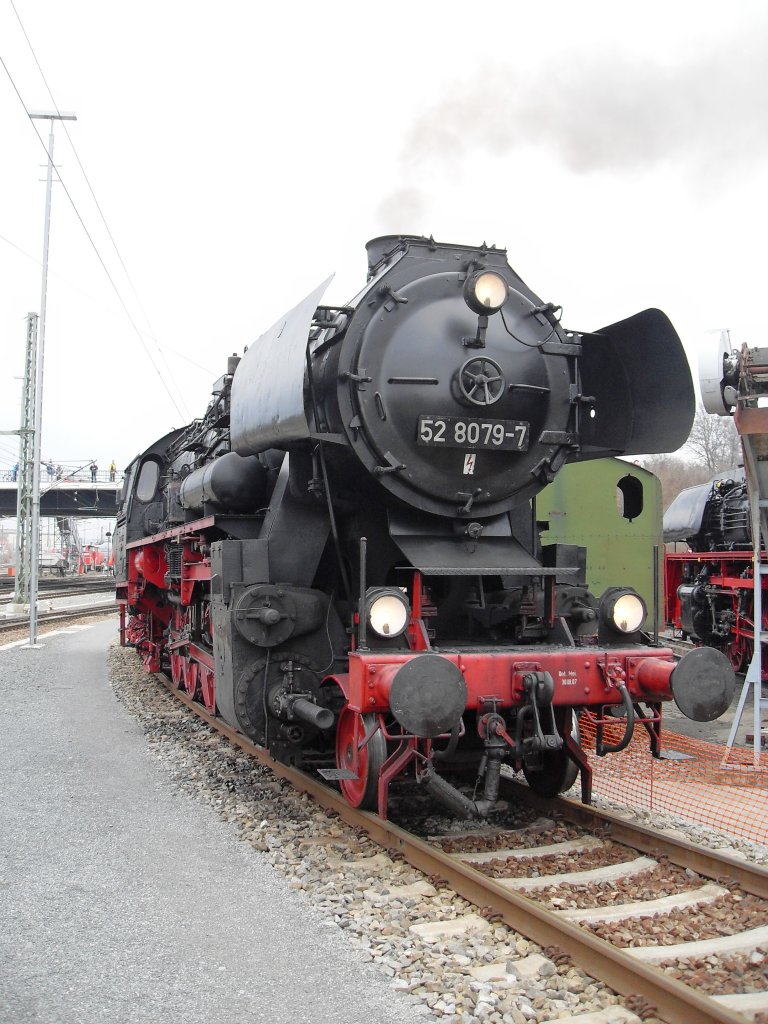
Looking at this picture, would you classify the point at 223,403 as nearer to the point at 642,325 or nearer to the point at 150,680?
the point at 642,325

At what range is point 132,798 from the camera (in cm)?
599

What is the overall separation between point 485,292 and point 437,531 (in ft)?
4.78

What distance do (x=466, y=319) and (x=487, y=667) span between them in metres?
2.14

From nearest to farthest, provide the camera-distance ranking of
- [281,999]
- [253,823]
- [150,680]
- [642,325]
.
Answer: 1. [281,999]
2. [253,823]
3. [642,325]
4. [150,680]

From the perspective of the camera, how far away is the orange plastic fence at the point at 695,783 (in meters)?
5.77

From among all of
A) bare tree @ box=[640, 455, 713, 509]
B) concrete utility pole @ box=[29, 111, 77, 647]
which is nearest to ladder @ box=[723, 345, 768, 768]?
concrete utility pole @ box=[29, 111, 77, 647]

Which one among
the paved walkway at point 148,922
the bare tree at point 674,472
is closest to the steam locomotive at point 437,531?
the paved walkway at point 148,922

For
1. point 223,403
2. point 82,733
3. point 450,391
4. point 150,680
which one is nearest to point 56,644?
point 150,680

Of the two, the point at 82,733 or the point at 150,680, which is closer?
the point at 82,733

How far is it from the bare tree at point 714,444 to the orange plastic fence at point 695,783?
1410 inches

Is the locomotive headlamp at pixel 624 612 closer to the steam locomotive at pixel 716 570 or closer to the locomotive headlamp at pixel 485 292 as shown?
the locomotive headlamp at pixel 485 292

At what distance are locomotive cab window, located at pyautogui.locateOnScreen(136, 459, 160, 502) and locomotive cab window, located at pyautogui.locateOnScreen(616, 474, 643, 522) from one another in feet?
19.4

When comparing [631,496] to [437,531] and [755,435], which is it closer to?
[755,435]

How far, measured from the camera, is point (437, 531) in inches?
218
